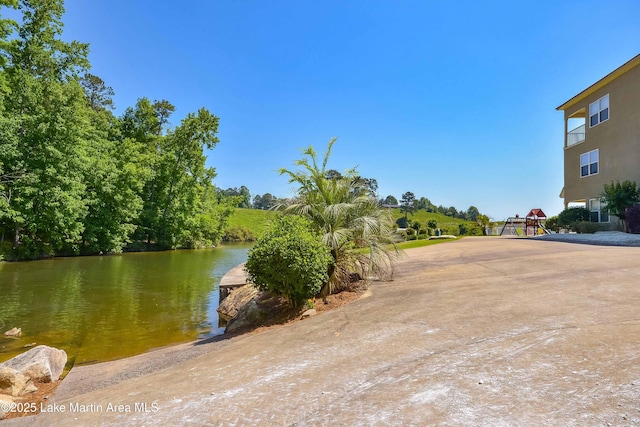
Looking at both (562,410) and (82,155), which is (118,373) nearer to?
(562,410)

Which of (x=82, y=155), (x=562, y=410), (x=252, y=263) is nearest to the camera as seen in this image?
(x=562, y=410)

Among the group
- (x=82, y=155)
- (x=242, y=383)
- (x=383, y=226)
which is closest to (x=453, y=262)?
(x=383, y=226)

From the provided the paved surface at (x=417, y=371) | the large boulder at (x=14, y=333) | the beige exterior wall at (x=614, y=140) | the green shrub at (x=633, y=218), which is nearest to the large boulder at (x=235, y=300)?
the paved surface at (x=417, y=371)

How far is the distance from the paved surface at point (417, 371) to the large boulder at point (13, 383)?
45 centimetres

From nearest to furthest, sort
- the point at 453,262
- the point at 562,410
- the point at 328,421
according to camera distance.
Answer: the point at 562,410, the point at 328,421, the point at 453,262

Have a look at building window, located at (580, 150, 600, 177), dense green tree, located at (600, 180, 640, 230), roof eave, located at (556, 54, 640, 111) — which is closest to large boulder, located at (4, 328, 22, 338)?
dense green tree, located at (600, 180, 640, 230)

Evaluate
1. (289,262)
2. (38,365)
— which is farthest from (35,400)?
(289,262)

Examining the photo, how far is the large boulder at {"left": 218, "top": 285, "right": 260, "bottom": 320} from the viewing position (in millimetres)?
9758

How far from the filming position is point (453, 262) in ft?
37.6

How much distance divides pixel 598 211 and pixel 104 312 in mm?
24158

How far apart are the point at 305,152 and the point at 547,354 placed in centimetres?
673

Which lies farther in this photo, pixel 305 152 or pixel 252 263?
pixel 305 152

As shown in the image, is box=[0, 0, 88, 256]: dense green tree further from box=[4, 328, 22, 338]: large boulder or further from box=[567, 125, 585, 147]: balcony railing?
box=[567, 125, 585, 147]: balcony railing

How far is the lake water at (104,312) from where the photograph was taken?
7973 mm
